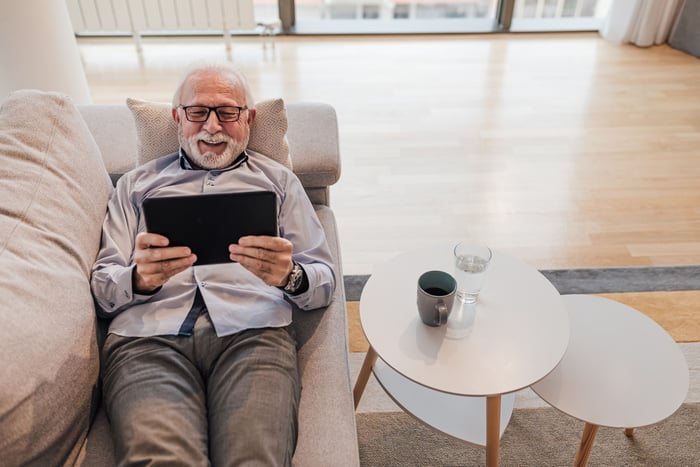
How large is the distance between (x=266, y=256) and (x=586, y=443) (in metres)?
0.88

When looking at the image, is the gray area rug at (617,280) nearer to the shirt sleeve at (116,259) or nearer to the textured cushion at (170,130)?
the textured cushion at (170,130)

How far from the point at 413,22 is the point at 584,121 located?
177 centimetres

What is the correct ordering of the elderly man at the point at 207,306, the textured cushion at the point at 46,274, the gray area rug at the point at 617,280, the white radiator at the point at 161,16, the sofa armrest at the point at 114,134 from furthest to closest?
the white radiator at the point at 161,16
the gray area rug at the point at 617,280
the sofa armrest at the point at 114,134
the elderly man at the point at 207,306
the textured cushion at the point at 46,274

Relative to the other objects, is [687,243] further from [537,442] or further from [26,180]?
[26,180]

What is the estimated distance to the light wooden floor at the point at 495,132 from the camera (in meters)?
2.40

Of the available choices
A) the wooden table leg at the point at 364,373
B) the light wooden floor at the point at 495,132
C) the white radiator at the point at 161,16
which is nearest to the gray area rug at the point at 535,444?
the wooden table leg at the point at 364,373

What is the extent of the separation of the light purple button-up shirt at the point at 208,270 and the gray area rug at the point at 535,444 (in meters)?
0.45

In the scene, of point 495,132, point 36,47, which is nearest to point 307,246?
point 36,47

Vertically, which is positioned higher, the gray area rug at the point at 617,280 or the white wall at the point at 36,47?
the white wall at the point at 36,47

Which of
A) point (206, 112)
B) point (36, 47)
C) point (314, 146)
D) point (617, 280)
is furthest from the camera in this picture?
point (36, 47)

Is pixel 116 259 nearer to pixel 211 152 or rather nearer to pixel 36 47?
pixel 211 152

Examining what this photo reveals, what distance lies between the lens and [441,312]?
1325 mm

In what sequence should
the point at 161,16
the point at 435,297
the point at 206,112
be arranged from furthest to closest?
the point at 161,16, the point at 206,112, the point at 435,297

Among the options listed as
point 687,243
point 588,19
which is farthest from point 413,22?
point 687,243
